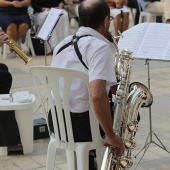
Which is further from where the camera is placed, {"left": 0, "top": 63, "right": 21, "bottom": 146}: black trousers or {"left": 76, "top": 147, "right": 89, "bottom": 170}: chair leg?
{"left": 0, "top": 63, "right": 21, "bottom": 146}: black trousers

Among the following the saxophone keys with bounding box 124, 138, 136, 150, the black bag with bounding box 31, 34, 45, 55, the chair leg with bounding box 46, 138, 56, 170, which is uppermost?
the saxophone keys with bounding box 124, 138, 136, 150

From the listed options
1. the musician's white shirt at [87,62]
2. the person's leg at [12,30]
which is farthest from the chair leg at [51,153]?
the person's leg at [12,30]

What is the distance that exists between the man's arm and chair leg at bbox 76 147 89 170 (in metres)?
0.30

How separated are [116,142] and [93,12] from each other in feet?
2.54

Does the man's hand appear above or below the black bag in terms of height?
above

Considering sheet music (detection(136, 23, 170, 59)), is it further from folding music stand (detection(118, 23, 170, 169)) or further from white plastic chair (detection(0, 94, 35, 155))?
white plastic chair (detection(0, 94, 35, 155))

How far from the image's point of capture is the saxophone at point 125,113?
302 centimetres

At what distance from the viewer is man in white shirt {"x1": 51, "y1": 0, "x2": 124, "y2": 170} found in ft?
9.69

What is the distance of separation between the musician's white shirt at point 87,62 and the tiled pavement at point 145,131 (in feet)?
3.95

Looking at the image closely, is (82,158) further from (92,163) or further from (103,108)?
(103,108)

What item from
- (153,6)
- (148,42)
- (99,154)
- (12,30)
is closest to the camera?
(99,154)

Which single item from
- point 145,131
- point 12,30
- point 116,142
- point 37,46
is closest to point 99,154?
point 116,142

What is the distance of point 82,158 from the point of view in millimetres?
3283

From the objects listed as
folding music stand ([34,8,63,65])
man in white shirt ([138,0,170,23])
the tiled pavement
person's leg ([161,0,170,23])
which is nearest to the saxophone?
the tiled pavement
